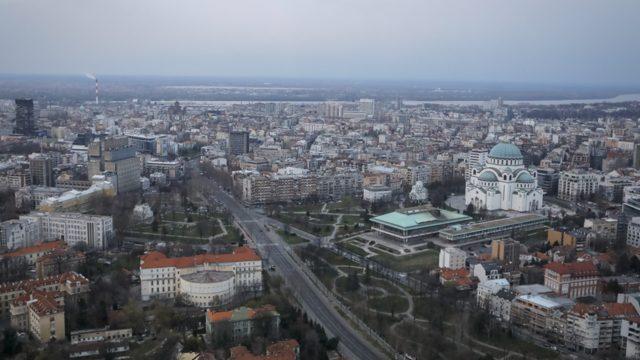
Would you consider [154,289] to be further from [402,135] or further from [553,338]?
[402,135]

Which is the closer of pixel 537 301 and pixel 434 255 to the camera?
pixel 537 301

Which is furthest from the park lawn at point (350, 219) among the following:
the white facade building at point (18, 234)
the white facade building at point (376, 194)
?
the white facade building at point (18, 234)

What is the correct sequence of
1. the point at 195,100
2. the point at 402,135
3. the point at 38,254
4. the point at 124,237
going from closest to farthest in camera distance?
the point at 38,254, the point at 124,237, the point at 402,135, the point at 195,100

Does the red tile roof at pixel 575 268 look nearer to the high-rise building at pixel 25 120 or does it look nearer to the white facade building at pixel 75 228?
the white facade building at pixel 75 228

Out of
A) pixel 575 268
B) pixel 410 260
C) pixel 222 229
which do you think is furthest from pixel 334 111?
pixel 575 268

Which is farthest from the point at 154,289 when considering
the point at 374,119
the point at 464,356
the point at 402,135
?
the point at 374,119

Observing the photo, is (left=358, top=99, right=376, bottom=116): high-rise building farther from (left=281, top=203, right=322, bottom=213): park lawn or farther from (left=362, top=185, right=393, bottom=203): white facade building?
(left=281, top=203, right=322, bottom=213): park lawn

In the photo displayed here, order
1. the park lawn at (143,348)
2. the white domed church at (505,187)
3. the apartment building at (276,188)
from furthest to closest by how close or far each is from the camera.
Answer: the apartment building at (276,188) → the white domed church at (505,187) → the park lawn at (143,348)
